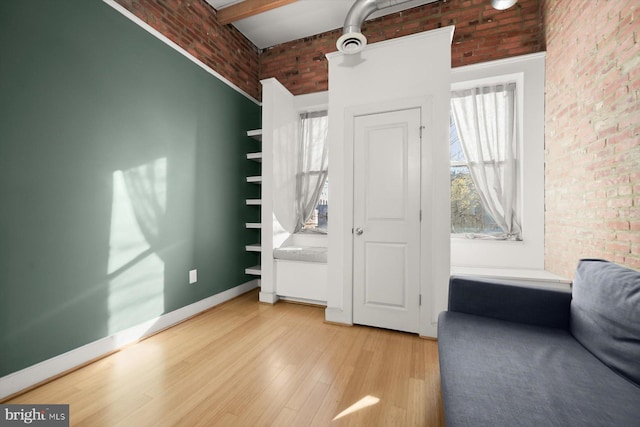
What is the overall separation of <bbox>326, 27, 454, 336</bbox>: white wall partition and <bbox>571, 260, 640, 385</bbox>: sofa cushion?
3.20 ft

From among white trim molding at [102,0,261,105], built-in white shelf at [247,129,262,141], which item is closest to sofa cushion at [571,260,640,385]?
built-in white shelf at [247,129,262,141]

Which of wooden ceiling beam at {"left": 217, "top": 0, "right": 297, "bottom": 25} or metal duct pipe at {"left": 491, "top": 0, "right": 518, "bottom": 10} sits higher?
wooden ceiling beam at {"left": 217, "top": 0, "right": 297, "bottom": 25}

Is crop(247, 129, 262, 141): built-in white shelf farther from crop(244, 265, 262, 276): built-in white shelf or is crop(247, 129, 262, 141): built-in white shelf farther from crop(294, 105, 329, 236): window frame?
crop(244, 265, 262, 276): built-in white shelf

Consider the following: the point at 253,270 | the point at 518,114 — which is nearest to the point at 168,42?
the point at 253,270

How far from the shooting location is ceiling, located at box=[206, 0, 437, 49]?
3.28 metres

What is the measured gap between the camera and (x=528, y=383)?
41.3 inches

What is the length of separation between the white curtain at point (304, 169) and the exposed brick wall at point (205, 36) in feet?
3.47

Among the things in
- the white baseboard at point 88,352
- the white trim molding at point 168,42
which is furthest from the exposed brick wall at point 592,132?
the white baseboard at point 88,352

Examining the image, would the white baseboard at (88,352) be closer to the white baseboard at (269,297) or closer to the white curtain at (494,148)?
the white baseboard at (269,297)

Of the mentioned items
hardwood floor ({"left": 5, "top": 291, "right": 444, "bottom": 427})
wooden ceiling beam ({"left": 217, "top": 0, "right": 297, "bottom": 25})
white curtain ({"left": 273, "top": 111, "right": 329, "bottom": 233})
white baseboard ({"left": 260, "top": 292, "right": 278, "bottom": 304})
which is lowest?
hardwood floor ({"left": 5, "top": 291, "right": 444, "bottom": 427})

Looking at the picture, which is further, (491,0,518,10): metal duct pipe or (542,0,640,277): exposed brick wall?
(491,0,518,10): metal duct pipe

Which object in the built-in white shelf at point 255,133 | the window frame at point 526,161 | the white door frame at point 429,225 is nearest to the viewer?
the white door frame at point 429,225

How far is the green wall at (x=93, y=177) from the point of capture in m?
1.67

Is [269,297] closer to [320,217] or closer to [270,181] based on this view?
[320,217]
